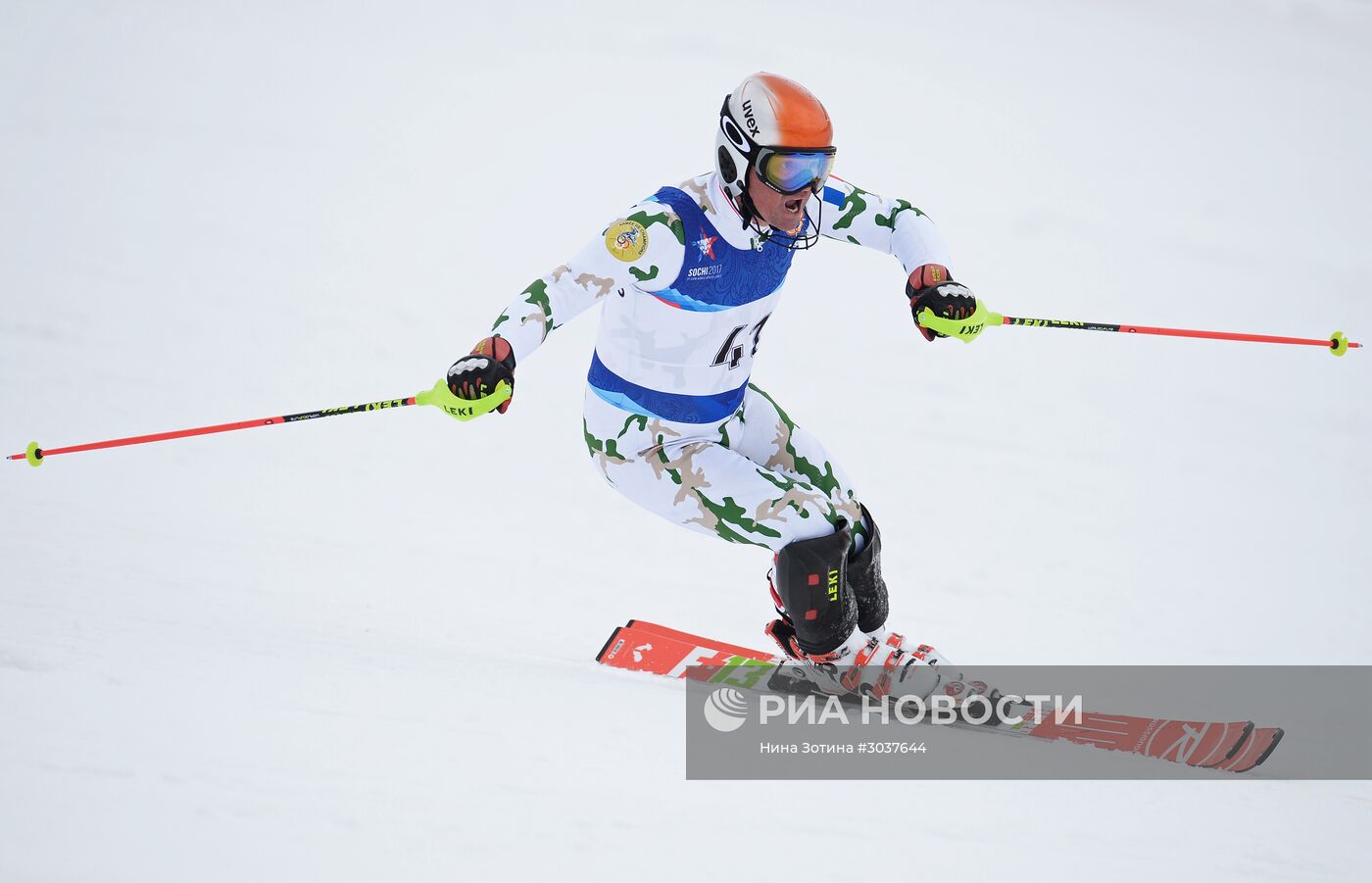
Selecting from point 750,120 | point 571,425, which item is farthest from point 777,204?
point 571,425

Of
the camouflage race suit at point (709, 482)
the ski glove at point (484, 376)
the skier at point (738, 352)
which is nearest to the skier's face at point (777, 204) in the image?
the skier at point (738, 352)

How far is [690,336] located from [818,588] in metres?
0.85

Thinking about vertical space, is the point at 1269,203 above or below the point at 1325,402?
above

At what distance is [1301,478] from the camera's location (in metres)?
6.68

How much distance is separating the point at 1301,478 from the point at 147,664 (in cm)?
585

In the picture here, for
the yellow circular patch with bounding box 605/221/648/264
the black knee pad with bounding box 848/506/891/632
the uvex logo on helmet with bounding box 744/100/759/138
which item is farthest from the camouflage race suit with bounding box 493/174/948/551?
the uvex logo on helmet with bounding box 744/100/759/138

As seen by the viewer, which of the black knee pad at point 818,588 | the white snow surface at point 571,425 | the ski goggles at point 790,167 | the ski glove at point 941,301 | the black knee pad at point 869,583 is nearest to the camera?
the white snow surface at point 571,425

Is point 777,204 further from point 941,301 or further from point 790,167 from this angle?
point 941,301

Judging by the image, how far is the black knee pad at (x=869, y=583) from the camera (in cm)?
393

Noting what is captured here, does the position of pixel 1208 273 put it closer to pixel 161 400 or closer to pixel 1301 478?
pixel 1301 478

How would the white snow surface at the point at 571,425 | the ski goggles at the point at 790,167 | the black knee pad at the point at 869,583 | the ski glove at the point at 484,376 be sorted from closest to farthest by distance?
the white snow surface at the point at 571,425
the ski glove at the point at 484,376
the ski goggles at the point at 790,167
the black knee pad at the point at 869,583

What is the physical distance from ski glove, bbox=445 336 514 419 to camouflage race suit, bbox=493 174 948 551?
0.08 meters

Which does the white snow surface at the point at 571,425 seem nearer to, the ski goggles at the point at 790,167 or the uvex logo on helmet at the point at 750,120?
the ski goggles at the point at 790,167

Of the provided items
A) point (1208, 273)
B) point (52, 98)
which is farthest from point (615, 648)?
point (52, 98)
